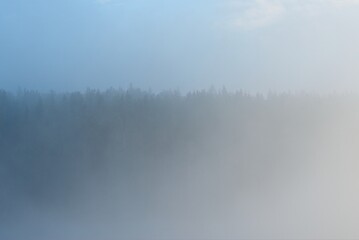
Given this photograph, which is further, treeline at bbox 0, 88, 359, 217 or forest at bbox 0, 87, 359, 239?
treeline at bbox 0, 88, 359, 217

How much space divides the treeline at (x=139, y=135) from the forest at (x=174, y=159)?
0.02 m

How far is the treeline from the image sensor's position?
10.4 meters

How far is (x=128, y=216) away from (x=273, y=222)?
1872 mm

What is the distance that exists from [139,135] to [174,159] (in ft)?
2.03

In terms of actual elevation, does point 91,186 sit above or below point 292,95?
below

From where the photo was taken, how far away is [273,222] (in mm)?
9617

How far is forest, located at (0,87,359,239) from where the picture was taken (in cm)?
1009

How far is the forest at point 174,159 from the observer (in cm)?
1009

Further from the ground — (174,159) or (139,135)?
(139,135)

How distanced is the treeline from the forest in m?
0.02

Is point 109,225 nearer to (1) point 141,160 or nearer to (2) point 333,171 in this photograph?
(1) point 141,160

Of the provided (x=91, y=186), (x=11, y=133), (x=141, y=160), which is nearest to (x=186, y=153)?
(x=141, y=160)

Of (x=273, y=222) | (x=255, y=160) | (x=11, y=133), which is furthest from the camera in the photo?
(x=255, y=160)

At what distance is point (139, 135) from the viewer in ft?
36.8
